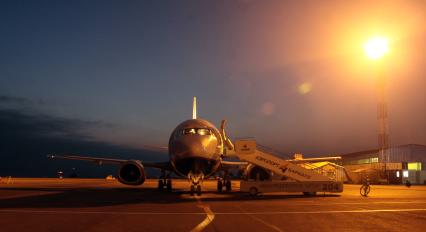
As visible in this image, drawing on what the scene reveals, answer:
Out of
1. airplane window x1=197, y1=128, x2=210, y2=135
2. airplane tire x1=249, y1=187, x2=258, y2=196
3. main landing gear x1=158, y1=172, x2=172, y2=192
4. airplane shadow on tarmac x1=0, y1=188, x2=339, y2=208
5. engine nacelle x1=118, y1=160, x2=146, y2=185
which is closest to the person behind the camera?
airplane shadow on tarmac x1=0, y1=188, x2=339, y2=208

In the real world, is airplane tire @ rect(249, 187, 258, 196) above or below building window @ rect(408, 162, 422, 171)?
below

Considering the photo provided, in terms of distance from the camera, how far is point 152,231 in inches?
468

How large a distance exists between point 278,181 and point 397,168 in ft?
168

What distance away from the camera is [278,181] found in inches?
1110

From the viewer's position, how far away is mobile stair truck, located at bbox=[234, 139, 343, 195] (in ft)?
90.1

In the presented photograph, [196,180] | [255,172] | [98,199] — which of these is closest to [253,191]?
[196,180]

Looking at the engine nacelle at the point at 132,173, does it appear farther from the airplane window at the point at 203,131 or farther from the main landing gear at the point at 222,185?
the main landing gear at the point at 222,185

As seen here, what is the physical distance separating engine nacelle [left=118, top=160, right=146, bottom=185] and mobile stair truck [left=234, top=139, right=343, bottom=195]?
22.8 feet

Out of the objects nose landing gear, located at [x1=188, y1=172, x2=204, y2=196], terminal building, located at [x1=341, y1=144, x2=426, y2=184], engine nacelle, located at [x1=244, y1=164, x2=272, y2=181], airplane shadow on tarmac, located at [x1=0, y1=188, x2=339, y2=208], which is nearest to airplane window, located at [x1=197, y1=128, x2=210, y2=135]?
nose landing gear, located at [x1=188, y1=172, x2=204, y2=196]

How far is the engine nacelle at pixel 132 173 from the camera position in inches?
1188

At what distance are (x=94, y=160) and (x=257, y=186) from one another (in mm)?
14822

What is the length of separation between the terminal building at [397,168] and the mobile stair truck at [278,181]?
39.4 meters

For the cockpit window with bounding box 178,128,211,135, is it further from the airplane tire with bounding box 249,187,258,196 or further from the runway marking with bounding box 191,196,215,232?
the runway marking with bounding box 191,196,215,232

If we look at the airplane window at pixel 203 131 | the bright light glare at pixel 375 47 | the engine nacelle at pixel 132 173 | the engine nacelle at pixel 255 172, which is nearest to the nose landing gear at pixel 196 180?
the airplane window at pixel 203 131
